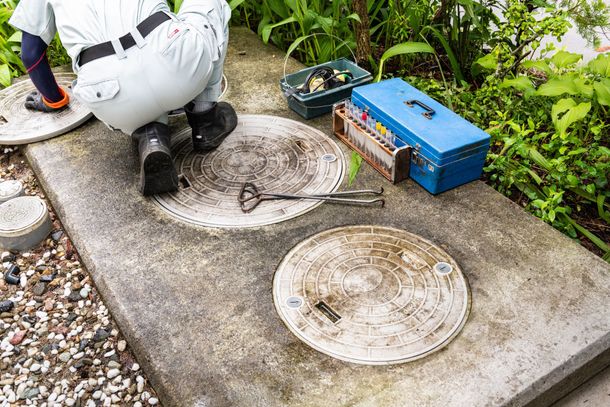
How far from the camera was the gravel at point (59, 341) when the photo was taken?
235 centimetres

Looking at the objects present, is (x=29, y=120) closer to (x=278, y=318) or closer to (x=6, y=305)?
(x=6, y=305)

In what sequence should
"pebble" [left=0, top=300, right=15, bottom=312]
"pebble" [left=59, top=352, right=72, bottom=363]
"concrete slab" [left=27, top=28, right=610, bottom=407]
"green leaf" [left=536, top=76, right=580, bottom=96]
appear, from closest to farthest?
1. "concrete slab" [left=27, top=28, right=610, bottom=407]
2. "pebble" [left=59, top=352, right=72, bottom=363]
3. "pebble" [left=0, top=300, right=15, bottom=312]
4. "green leaf" [left=536, top=76, right=580, bottom=96]

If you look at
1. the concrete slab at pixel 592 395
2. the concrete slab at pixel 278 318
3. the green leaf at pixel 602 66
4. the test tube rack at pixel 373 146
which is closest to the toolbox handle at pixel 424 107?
the test tube rack at pixel 373 146

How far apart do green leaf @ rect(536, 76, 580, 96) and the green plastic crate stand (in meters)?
1.13

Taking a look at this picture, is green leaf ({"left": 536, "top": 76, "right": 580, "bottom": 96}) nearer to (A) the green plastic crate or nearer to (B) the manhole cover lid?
(A) the green plastic crate

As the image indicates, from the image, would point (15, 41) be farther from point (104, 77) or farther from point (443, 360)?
point (443, 360)

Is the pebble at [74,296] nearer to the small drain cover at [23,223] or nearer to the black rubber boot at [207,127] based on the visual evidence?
the small drain cover at [23,223]

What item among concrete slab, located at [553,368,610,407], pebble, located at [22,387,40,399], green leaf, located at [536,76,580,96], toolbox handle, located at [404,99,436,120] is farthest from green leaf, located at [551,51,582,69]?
pebble, located at [22,387,40,399]

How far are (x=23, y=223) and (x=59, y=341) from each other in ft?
2.58

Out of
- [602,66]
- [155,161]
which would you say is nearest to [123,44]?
[155,161]

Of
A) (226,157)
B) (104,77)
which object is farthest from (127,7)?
(226,157)

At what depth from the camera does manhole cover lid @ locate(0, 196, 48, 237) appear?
117 inches

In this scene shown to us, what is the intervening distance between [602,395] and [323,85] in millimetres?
2395

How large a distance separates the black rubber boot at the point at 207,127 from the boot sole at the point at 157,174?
421 mm
